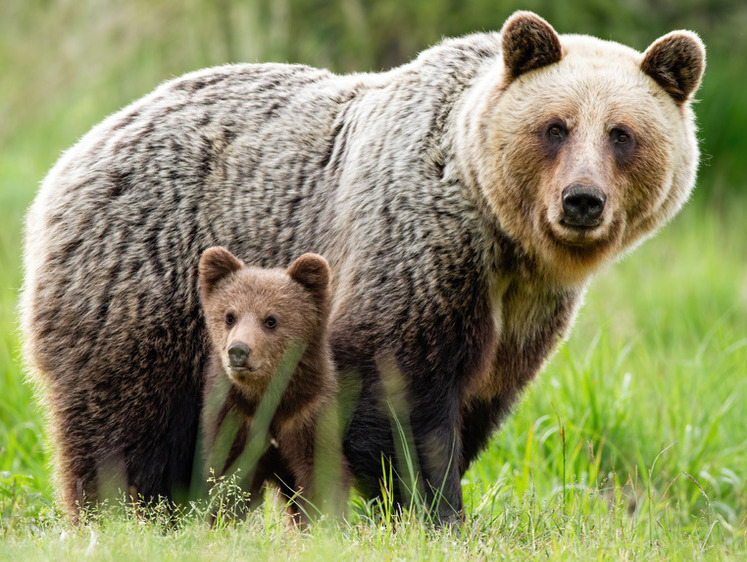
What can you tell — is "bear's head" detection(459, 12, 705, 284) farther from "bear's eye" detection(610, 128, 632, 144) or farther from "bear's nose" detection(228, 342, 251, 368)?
"bear's nose" detection(228, 342, 251, 368)

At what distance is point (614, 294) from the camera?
10203mm

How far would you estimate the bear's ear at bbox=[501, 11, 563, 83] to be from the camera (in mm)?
→ 5020

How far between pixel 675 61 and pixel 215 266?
90.2 inches

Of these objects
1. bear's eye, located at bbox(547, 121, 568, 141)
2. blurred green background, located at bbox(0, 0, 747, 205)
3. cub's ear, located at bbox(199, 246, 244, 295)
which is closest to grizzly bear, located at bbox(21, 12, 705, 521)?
bear's eye, located at bbox(547, 121, 568, 141)

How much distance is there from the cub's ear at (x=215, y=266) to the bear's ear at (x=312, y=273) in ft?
0.87

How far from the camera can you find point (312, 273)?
497 centimetres

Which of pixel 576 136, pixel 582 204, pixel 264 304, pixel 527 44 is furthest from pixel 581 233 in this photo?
pixel 264 304

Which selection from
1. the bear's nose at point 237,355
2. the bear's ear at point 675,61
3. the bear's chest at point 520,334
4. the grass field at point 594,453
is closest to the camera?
the grass field at point 594,453

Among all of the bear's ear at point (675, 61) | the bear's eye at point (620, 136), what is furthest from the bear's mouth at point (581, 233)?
the bear's ear at point (675, 61)

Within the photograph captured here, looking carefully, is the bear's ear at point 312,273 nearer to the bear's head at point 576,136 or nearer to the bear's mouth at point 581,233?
the bear's head at point 576,136

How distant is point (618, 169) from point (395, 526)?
185cm

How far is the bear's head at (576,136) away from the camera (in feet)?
16.2

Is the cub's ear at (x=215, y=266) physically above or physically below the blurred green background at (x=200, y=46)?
below

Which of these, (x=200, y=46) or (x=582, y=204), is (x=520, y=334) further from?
(x=200, y=46)
